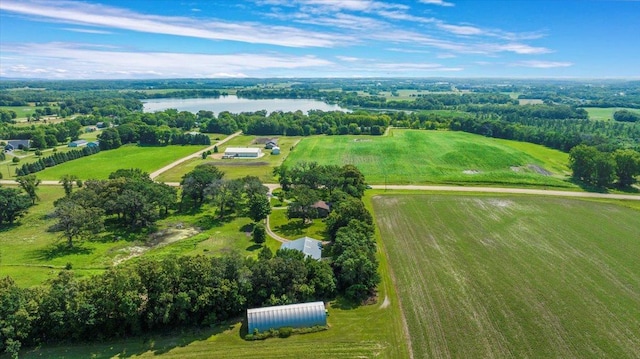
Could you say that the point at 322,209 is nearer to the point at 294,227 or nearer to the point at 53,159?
the point at 294,227

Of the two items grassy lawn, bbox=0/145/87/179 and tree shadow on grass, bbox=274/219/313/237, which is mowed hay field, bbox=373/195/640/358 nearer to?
tree shadow on grass, bbox=274/219/313/237

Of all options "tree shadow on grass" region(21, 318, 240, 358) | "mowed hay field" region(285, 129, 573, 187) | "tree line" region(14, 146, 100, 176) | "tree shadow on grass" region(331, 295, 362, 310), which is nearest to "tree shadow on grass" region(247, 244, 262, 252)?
"tree shadow on grass" region(331, 295, 362, 310)

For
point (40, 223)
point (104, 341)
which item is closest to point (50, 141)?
point (40, 223)

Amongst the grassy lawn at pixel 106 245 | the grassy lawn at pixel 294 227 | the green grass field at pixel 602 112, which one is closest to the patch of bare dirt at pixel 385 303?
the grassy lawn at pixel 294 227

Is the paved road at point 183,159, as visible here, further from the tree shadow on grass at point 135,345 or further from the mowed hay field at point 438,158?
the tree shadow on grass at point 135,345

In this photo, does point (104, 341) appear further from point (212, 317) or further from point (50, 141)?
point (50, 141)

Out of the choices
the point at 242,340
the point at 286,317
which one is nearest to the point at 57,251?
the point at 242,340
